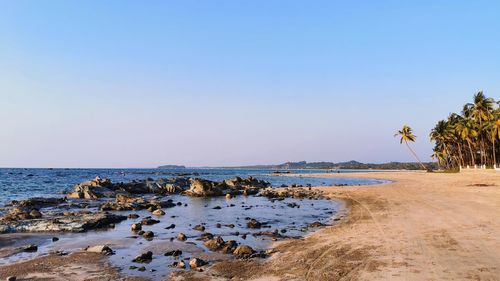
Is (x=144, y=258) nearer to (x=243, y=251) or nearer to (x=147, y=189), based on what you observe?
(x=243, y=251)

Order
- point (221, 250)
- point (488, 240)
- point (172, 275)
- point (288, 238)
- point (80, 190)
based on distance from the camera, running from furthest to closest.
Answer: point (80, 190) → point (288, 238) → point (221, 250) → point (488, 240) → point (172, 275)

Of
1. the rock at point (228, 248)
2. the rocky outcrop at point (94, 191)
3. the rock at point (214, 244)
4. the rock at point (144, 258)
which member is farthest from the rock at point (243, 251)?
the rocky outcrop at point (94, 191)

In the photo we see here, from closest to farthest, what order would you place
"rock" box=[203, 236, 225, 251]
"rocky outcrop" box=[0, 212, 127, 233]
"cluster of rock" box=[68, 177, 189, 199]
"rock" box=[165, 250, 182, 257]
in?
"rock" box=[165, 250, 182, 257] < "rock" box=[203, 236, 225, 251] < "rocky outcrop" box=[0, 212, 127, 233] < "cluster of rock" box=[68, 177, 189, 199]

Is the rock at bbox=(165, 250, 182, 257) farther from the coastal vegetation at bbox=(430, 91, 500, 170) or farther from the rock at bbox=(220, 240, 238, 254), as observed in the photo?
the coastal vegetation at bbox=(430, 91, 500, 170)

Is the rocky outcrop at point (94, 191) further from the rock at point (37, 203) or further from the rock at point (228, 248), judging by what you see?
the rock at point (228, 248)

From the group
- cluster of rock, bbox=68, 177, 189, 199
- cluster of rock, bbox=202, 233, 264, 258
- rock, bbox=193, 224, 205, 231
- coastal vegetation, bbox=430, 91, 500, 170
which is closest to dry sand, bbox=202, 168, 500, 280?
cluster of rock, bbox=202, 233, 264, 258

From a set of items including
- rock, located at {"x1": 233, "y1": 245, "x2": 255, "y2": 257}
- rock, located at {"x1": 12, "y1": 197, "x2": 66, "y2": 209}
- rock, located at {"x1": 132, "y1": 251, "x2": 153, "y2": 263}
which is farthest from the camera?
rock, located at {"x1": 12, "y1": 197, "x2": 66, "y2": 209}

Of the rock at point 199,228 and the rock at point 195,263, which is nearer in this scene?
the rock at point 195,263

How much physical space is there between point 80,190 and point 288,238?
38.4 metres

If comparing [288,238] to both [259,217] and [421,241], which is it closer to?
[421,241]

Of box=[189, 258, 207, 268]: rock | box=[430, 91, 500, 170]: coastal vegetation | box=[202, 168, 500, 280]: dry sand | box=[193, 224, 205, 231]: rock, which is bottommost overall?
box=[193, 224, 205, 231]: rock

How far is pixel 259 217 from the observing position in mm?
28281

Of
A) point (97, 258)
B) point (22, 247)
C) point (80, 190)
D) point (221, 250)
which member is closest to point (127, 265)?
point (97, 258)

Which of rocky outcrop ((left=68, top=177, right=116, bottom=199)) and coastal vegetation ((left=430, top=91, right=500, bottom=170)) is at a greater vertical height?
coastal vegetation ((left=430, top=91, right=500, bottom=170))
